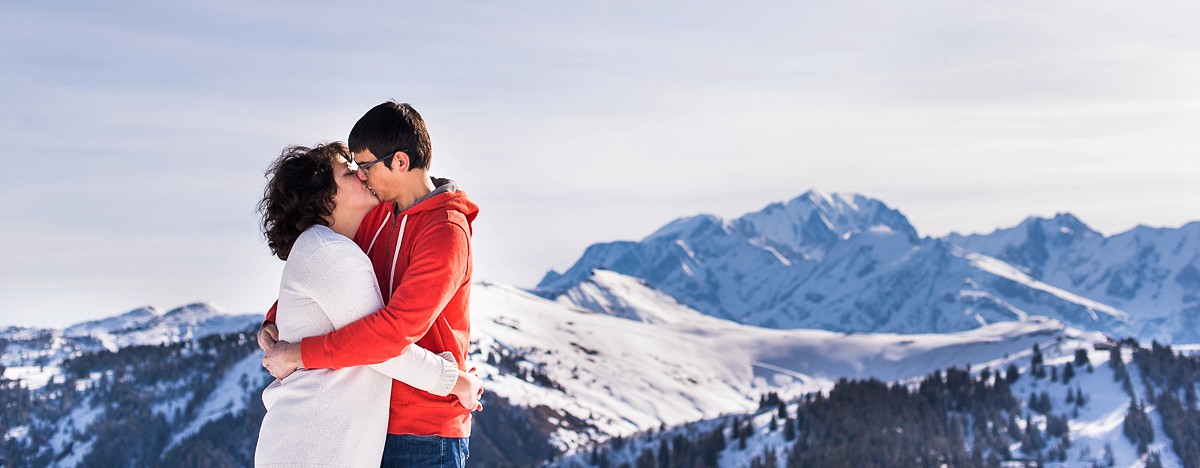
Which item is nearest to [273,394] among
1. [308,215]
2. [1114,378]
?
[308,215]

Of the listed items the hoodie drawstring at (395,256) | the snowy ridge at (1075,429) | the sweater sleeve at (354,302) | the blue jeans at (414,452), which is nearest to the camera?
the sweater sleeve at (354,302)

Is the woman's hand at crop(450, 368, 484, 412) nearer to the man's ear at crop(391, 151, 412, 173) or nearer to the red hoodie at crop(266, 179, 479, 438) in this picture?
the red hoodie at crop(266, 179, 479, 438)

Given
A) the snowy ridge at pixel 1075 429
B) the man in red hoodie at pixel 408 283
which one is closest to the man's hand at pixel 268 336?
the man in red hoodie at pixel 408 283

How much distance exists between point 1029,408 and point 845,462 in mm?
44057

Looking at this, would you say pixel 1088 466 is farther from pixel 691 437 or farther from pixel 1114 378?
pixel 691 437

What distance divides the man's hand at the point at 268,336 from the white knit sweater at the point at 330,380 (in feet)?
1.03

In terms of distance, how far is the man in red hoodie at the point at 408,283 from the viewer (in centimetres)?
953

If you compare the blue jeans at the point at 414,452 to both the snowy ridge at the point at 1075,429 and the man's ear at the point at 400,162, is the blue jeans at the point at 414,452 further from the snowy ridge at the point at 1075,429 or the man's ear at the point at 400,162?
the snowy ridge at the point at 1075,429

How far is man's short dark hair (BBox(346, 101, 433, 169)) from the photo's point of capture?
1013 cm

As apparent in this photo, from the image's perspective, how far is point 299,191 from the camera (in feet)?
33.6

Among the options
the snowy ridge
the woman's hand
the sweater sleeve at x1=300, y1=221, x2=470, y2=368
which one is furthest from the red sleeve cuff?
the snowy ridge

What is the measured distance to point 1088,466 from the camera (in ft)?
518

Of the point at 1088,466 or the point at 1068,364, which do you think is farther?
→ the point at 1068,364

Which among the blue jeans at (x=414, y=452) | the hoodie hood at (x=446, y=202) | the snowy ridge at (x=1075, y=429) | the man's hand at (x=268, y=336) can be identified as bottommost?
the snowy ridge at (x=1075, y=429)
